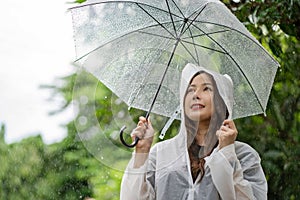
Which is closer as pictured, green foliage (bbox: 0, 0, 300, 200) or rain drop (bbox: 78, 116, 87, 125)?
rain drop (bbox: 78, 116, 87, 125)

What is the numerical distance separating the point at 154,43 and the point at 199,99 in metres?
0.15

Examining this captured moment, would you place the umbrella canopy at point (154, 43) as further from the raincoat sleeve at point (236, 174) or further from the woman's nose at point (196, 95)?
the raincoat sleeve at point (236, 174)

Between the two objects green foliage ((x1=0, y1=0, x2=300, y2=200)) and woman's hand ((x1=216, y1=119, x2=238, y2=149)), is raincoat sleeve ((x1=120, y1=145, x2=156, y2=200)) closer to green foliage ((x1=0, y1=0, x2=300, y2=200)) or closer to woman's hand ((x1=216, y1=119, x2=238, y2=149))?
woman's hand ((x1=216, y1=119, x2=238, y2=149))

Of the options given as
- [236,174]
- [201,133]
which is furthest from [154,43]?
[236,174]

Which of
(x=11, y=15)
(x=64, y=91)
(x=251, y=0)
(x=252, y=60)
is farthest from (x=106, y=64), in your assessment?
(x=11, y=15)

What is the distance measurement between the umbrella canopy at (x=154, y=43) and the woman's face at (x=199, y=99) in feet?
0.10

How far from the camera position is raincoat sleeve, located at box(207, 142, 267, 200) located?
1451 millimetres

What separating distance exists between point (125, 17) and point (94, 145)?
27 cm

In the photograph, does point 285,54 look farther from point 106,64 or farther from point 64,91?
point 106,64

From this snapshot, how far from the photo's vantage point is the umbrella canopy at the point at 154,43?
4.83 ft

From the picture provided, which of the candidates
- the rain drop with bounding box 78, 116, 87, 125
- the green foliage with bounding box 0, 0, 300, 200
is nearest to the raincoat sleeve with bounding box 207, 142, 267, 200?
the rain drop with bounding box 78, 116, 87, 125

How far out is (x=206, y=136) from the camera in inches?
60.2

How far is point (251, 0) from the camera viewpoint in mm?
2197

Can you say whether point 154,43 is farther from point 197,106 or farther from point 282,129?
point 282,129
